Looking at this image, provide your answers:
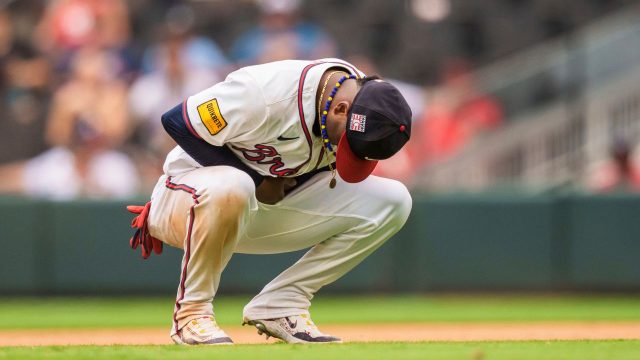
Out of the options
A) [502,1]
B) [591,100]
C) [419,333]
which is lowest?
[419,333]

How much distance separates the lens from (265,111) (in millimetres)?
4547

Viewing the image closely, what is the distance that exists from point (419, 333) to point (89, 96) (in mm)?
4357

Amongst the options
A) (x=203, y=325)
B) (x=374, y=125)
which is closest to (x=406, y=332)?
(x=203, y=325)

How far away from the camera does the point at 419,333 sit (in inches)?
281

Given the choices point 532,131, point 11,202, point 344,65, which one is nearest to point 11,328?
point 11,202

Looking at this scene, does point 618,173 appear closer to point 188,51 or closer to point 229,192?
point 188,51

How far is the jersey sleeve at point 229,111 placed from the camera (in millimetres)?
4539

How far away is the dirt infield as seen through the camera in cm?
646

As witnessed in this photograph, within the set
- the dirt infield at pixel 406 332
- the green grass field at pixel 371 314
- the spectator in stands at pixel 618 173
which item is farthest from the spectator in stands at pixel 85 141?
the spectator in stands at pixel 618 173

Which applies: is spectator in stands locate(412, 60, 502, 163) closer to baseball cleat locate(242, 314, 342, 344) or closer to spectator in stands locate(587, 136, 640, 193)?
spectator in stands locate(587, 136, 640, 193)

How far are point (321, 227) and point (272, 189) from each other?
31 cm

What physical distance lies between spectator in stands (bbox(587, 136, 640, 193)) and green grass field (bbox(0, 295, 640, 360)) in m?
0.95

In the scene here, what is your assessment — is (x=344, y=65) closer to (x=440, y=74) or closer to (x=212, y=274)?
(x=212, y=274)

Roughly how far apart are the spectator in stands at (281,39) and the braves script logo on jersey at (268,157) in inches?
210
